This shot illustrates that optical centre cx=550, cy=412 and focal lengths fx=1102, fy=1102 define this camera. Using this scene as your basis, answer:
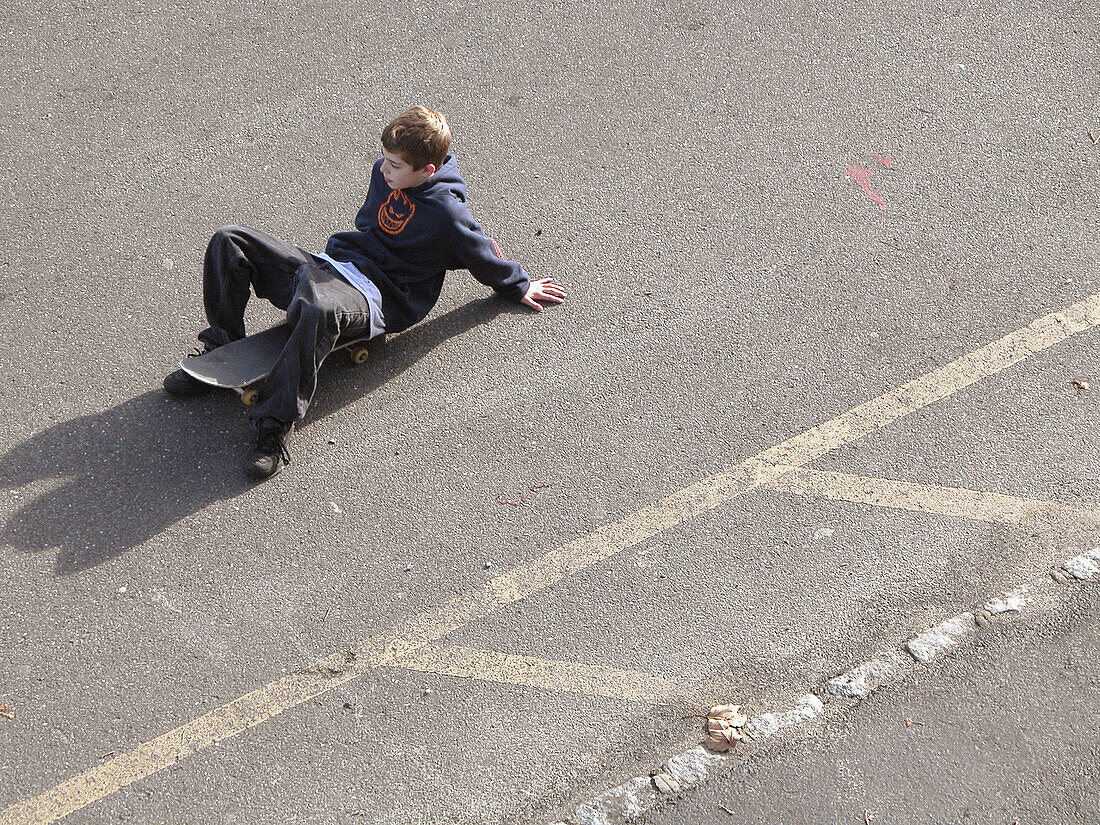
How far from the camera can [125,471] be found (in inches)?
202

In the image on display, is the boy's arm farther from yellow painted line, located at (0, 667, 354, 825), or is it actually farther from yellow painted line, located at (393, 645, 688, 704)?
yellow painted line, located at (0, 667, 354, 825)

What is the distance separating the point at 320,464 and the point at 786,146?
3506mm

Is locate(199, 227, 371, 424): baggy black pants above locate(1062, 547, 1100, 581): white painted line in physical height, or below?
above

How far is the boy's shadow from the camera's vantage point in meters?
4.89

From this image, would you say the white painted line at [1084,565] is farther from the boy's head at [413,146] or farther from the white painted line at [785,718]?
the boy's head at [413,146]

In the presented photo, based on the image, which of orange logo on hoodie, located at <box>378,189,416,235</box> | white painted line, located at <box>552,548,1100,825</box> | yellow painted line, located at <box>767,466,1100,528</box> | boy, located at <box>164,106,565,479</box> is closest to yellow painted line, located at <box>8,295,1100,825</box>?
yellow painted line, located at <box>767,466,1100,528</box>

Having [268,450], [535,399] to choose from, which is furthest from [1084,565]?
[268,450]

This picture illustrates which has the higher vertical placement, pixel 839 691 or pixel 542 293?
pixel 542 293

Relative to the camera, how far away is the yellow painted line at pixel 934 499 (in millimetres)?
5059

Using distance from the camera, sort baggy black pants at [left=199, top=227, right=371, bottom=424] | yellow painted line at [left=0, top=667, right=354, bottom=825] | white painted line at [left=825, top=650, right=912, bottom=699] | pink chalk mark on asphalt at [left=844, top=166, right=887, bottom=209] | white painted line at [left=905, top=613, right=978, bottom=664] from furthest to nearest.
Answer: pink chalk mark on asphalt at [left=844, top=166, right=887, bottom=209] < baggy black pants at [left=199, top=227, right=371, bottom=424] < white painted line at [left=905, top=613, right=978, bottom=664] < white painted line at [left=825, top=650, right=912, bottom=699] < yellow painted line at [left=0, top=667, right=354, bottom=825]

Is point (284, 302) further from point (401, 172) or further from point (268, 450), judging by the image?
point (401, 172)

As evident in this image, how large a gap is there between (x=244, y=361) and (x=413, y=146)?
1291 millimetres

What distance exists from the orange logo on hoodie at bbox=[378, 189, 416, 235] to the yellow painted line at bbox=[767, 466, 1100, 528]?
7.06 feet

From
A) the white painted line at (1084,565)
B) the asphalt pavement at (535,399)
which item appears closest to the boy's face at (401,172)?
the asphalt pavement at (535,399)
